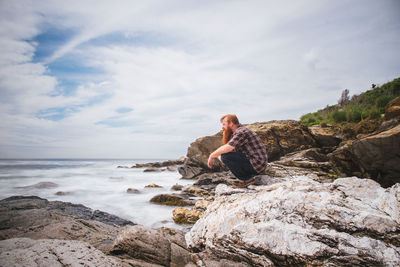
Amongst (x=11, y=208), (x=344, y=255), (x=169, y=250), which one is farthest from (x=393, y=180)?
(x=11, y=208)

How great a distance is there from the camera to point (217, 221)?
11.6 feet

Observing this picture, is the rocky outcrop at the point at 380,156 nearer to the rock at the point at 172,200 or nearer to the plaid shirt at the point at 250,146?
the plaid shirt at the point at 250,146

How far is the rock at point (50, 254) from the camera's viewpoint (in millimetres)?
2654

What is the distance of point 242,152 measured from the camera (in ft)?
15.0

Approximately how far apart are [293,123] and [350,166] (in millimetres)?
4255

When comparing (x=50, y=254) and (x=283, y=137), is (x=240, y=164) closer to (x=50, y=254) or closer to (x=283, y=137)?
(x=50, y=254)

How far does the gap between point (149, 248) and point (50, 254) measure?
1.43 metres

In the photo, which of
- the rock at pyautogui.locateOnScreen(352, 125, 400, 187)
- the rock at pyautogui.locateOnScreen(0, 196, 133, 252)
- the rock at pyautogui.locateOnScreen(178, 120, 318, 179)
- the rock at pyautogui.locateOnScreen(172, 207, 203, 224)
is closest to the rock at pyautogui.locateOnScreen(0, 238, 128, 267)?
the rock at pyautogui.locateOnScreen(0, 196, 133, 252)

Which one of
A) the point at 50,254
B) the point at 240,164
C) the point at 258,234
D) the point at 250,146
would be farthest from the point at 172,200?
the point at 258,234

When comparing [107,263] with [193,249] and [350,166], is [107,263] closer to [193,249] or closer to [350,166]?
[193,249]

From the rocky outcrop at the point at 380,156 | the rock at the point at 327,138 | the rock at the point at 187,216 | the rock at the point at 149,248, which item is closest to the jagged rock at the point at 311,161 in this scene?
the rocky outcrop at the point at 380,156

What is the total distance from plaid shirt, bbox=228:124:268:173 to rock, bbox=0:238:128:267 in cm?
304

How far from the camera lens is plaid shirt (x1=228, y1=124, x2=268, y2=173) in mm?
4332

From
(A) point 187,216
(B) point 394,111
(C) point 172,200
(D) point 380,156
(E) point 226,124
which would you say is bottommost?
(C) point 172,200
